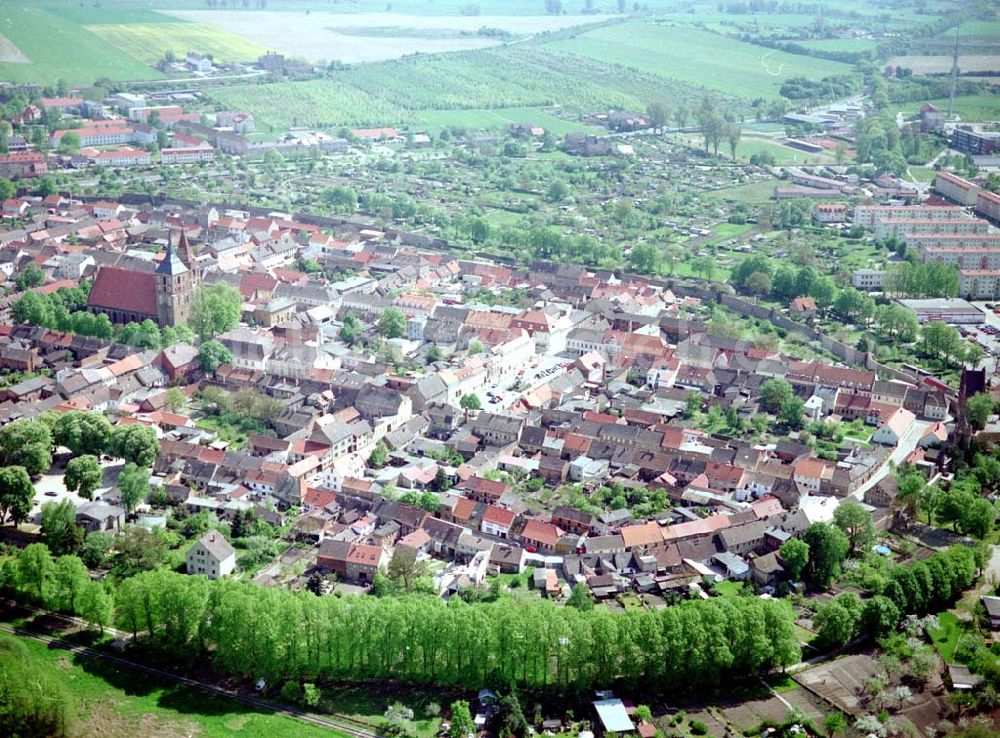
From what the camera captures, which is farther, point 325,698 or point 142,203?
point 142,203

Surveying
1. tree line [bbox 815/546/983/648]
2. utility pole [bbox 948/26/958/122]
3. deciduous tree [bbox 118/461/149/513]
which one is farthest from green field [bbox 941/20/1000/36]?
deciduous tree [bbox 118/461/149/513]

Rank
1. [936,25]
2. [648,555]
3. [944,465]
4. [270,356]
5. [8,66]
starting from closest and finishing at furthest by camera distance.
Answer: [648,555], [944,465], [270,356], [8,66], [936,25]

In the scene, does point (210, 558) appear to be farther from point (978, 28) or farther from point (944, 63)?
point (944, 63)

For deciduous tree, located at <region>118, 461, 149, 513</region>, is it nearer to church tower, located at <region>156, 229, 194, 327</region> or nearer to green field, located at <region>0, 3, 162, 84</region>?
church tower, located at <region>156, 229, 194, 327</region>

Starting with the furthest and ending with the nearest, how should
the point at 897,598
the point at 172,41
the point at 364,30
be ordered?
the point at 364,30, the point at 172,41, the point at 897,598

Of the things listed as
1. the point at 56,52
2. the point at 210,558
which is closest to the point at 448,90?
the point at 56,52

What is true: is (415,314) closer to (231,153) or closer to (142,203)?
(142,203)

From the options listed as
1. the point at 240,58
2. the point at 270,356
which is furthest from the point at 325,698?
the point at 240,58
